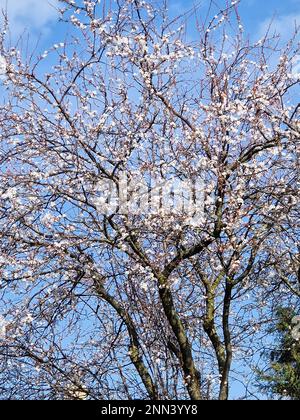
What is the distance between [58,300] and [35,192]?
1.16m

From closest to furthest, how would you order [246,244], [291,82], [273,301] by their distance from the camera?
1. [246,244]
2. [291,82]
3. [273,301]

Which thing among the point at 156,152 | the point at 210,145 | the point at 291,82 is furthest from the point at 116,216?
the point at 291,82

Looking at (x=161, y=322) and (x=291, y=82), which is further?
(x=291, y=82)

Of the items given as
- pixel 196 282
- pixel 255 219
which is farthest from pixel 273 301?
pixel 255 219

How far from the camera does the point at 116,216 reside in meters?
6.38

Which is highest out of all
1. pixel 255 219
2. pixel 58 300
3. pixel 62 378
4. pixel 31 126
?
pixel 31 126

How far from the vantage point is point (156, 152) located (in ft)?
20.8

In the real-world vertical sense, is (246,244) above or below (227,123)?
below

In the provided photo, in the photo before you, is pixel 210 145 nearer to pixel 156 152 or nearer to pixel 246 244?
pixel 156 152

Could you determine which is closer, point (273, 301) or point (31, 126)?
point (31, 126)

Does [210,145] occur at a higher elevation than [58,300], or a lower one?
higher

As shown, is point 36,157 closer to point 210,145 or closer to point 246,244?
point 210,145

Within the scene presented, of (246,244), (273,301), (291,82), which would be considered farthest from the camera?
(273,301)

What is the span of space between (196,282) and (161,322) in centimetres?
83
